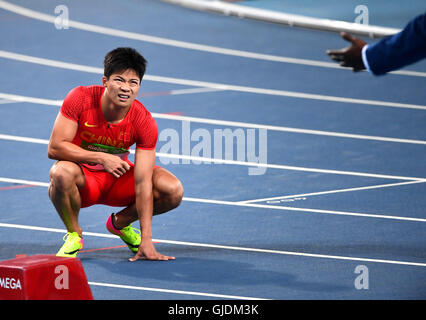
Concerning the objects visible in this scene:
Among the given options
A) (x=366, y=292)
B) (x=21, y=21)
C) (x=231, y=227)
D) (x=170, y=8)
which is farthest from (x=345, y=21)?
(x=366, y=292)

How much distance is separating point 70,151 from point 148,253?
816 millimetres

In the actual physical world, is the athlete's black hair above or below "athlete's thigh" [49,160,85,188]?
above

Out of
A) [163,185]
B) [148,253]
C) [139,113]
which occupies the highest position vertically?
[139,113]

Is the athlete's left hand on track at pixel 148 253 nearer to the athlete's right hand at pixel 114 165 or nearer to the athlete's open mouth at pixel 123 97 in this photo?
the athlete's right hand at pixel 114 165

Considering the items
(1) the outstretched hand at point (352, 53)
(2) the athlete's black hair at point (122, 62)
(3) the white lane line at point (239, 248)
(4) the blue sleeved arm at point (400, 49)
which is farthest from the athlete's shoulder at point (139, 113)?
(4) the blue sleeved arm at point (400, 49)

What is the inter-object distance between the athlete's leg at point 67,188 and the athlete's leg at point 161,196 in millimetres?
307

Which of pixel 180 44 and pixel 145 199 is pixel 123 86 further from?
pixel 180 44

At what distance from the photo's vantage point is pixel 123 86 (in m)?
5.40

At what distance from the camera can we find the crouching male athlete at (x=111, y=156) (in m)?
5.43

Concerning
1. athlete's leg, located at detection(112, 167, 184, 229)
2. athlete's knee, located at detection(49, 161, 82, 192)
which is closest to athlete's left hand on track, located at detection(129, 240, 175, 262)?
athlete's leg, located at detection(112, 167, 184, 229)

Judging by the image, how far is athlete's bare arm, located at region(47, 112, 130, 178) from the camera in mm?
5406

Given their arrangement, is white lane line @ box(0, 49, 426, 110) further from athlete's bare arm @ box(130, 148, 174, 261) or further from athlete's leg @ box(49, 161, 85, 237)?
athlete's leg @ box(49, 161, 85, 237)

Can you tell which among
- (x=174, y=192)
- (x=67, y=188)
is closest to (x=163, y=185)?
(x=174, y=192)

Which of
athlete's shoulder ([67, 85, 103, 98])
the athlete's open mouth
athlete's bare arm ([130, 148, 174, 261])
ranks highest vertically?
athlete's shoulder ([67, 85, 103, 98])
